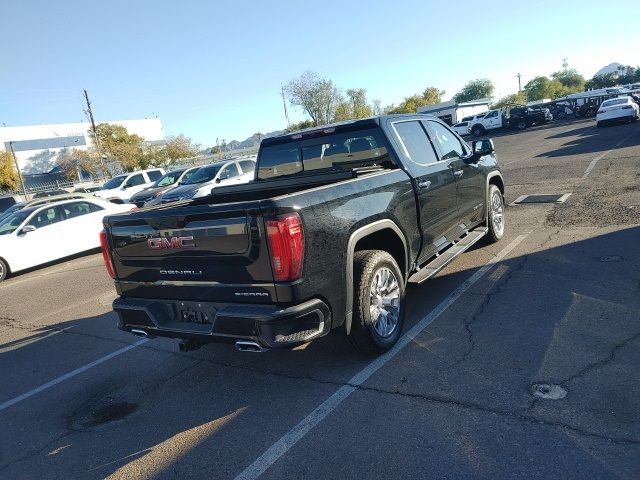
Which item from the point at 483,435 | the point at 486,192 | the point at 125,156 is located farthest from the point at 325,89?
the point at 483,435

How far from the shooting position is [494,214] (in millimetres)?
7215

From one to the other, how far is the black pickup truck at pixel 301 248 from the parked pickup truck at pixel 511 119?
3927cm

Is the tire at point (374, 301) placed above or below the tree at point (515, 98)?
below

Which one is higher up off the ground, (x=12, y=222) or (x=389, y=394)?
(x=12, y=222)

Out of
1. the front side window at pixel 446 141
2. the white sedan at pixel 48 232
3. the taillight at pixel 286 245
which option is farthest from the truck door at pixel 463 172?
the white sedan at pixel 48 232

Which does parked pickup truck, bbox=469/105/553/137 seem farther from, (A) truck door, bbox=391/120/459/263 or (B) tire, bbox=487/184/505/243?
(A) truck door, bbox=391/120/459/263

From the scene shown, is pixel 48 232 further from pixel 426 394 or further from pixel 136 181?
pixel 136 181

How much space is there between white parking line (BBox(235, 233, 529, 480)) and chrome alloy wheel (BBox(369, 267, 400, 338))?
21 centimetres

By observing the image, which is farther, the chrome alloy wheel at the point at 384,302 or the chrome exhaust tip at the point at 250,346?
the chrome alloy wheel at the point at 384,302

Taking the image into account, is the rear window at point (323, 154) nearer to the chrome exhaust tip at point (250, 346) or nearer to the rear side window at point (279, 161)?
the rear side window at point (279, 161)

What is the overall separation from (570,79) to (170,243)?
140007 mm

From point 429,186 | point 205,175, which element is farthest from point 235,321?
point 205,175

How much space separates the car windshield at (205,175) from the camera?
17.0 m

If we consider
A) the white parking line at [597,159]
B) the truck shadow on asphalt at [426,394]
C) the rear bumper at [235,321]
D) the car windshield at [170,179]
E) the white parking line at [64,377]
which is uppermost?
the car windshield at [170,179]
